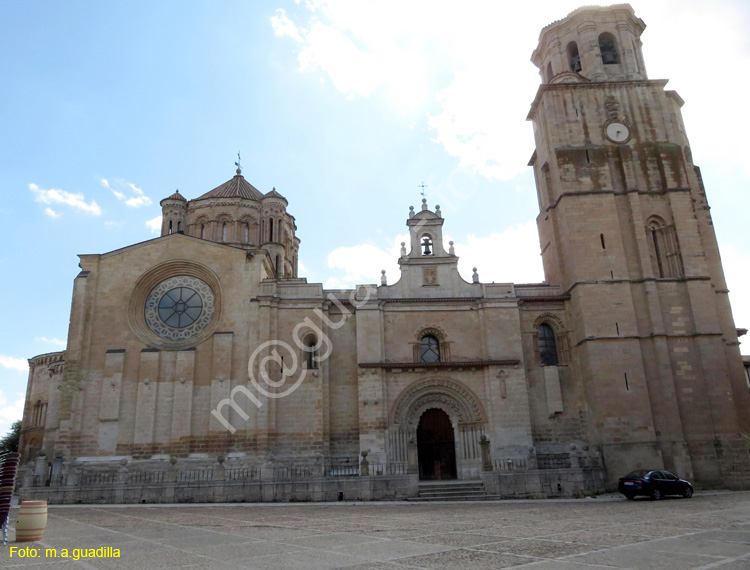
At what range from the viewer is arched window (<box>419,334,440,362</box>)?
25.2m

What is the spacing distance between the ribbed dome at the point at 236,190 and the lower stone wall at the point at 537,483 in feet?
75.7

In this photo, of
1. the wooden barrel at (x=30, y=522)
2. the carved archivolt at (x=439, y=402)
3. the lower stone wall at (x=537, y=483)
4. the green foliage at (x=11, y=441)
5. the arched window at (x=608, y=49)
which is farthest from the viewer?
the green foliage at (x=11, y=441)

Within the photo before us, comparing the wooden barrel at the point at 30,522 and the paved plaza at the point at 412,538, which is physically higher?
the wooden barrel at the point at 30,522

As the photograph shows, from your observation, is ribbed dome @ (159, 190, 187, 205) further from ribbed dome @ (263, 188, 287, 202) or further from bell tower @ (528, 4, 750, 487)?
bell tower @ (528, 4, 750, 487)

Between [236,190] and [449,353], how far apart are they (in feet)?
60.5

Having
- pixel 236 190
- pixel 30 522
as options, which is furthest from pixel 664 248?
pixel 30 522

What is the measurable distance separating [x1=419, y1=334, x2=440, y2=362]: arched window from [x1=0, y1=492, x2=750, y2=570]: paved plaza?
32.6 ft

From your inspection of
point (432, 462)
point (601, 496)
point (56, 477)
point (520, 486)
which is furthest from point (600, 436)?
point (56, 477)

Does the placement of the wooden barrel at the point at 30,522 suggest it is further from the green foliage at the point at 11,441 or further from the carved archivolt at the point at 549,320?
the green foliage at the point at 11,441

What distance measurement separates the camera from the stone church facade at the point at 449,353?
22547 millimetres

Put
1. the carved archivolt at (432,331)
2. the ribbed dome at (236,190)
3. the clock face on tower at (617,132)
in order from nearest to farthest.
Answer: the carved archivolt at (432,331), the clock face on tower at (617,132), the ribbed dome at (236,190)

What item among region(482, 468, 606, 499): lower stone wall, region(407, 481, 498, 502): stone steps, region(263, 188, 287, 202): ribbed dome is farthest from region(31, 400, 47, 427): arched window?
region(482, 468, 606, 499): lower stone wall

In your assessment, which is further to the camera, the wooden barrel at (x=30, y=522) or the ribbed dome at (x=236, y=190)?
the ribbed dome at (x=236, y=190)

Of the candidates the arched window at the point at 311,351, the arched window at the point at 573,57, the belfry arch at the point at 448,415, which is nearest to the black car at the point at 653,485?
the belfry arch at the point at 448,415
